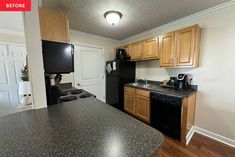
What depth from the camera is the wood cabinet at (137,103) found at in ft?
8.02

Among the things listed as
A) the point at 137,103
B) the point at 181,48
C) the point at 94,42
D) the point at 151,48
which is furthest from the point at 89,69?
the point at 181,48

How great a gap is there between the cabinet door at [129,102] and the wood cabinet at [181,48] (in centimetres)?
110

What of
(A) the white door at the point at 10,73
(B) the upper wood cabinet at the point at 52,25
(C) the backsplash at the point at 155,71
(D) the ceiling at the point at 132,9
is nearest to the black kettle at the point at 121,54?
(C) the backsplash at the point at 155,71

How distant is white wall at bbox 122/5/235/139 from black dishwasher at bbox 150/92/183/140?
61 centimetres

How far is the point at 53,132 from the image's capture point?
711 mm

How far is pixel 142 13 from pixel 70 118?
2.06m

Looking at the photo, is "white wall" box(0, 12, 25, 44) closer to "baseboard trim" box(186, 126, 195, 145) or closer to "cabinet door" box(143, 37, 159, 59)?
"cabinet door" box(143, 37, 159, 59)

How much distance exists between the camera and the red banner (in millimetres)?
968

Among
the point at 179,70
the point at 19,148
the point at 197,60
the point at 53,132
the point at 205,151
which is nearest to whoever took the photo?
the point at 19,148

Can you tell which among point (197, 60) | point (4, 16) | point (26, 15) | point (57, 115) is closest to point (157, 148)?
point (57, 115)

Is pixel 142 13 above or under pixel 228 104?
above

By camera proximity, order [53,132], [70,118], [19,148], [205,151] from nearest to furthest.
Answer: [19,148], [53,132], [70,118], [205,151]

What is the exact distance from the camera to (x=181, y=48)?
2074 millimetres

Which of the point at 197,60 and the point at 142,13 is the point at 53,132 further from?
the point at 197,60
